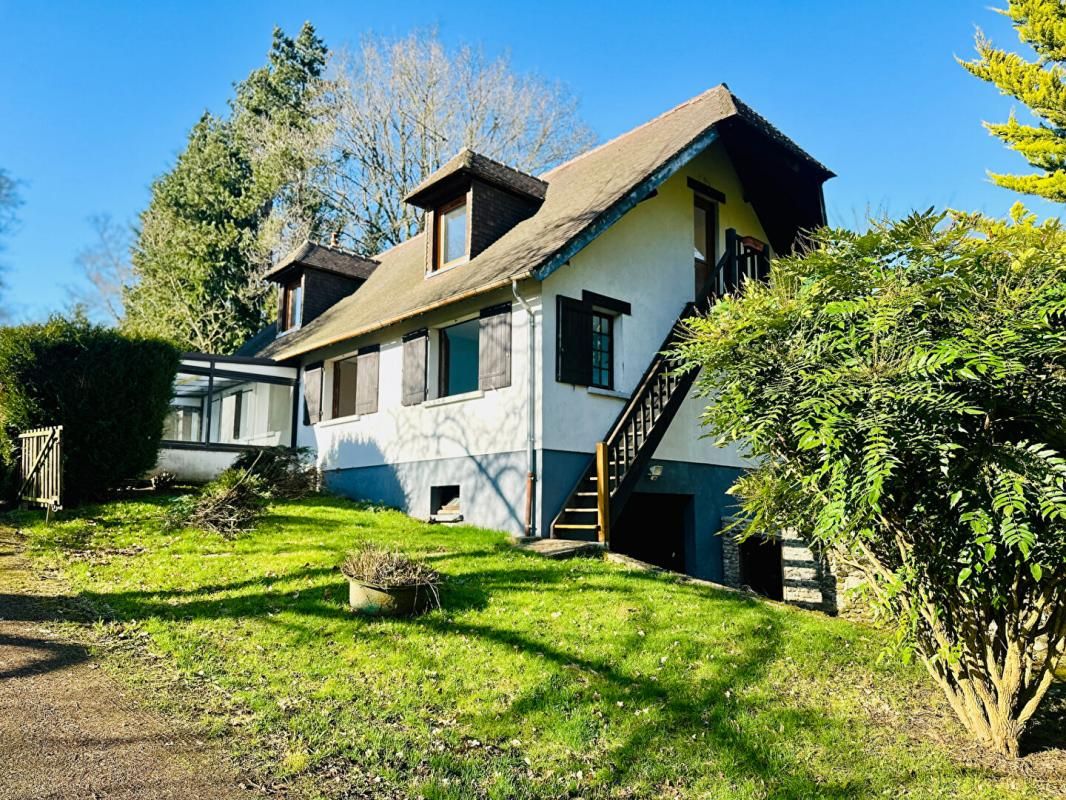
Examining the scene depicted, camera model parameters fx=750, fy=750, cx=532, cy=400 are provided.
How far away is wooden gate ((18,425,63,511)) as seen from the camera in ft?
35.2

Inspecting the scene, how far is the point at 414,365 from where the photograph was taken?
13.2 metres

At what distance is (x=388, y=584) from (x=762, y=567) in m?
10.3

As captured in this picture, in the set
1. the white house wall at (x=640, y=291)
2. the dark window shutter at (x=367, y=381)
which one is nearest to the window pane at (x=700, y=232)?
the white house wall at (x=640, y=291)

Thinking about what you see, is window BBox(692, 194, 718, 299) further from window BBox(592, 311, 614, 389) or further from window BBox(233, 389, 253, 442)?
window BBox(233, 389, 253, 442)

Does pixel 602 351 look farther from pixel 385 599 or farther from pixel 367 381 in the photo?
pixel 385 599

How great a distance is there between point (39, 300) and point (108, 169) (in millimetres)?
10460

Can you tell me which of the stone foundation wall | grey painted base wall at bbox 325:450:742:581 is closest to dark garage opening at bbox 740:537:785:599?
grey painted base wall at bbox 325:450:742:581

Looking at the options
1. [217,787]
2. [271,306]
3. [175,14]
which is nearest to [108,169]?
[271,306]

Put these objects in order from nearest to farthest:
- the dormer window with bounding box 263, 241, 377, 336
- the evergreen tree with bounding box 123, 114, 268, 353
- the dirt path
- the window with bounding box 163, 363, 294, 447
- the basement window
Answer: the dirt path < the basement window < the window with bounding box 163, 363, 294, 447 < the dormer window with bounding box 263, 241, 377, 336 < the evergreen tree with bounding box 123, 114, 268, 353

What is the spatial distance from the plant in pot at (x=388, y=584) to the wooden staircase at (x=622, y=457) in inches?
147

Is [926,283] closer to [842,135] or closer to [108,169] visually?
[842,135]

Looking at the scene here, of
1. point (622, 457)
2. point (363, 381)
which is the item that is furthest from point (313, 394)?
point (622, 457)

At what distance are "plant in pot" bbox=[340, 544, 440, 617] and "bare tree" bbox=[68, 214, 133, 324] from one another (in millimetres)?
30947

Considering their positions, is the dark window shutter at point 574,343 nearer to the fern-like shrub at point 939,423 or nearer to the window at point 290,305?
the fern-like shrub at point 939,423
